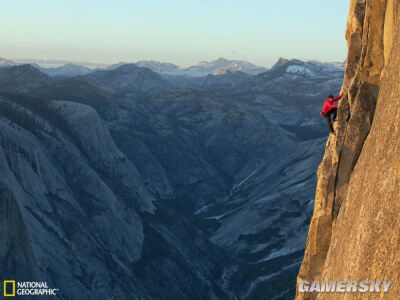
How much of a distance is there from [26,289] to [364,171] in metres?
65.8

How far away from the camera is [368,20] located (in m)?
27.3

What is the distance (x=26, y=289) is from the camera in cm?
7731

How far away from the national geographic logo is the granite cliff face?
185ft

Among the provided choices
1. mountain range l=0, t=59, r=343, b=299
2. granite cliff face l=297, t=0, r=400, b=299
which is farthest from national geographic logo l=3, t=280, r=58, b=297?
granite cliff face l=297, t=0, r=400, b=299

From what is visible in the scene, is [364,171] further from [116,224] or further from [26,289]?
[116,224]

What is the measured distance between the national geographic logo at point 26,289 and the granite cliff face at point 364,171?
5632cm

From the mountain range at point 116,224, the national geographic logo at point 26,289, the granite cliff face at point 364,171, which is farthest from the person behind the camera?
the mountain range at point 116,224

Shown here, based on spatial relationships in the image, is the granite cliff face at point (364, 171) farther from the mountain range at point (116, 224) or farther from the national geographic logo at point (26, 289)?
the mountain range at point (116, 224)

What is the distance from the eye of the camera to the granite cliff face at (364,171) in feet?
62.5

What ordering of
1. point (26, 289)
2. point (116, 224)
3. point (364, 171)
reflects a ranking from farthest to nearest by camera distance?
point (116, 224) → point (26, 289) → point (364, 171)

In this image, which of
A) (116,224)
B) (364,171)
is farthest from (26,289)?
(364,171)

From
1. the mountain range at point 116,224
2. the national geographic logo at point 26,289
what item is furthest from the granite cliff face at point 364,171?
the mountain range at point 116,224

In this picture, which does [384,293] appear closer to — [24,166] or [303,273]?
[303,273]

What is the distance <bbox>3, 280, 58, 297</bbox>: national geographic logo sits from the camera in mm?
74875
